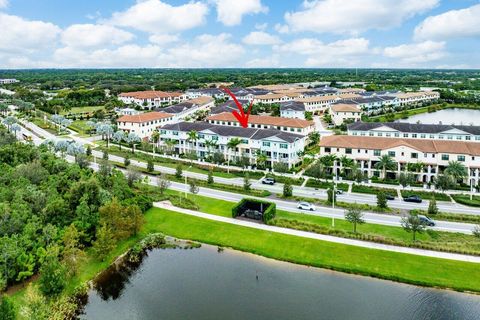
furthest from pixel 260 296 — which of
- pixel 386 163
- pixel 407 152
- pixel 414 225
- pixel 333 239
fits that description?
pixel 407 152

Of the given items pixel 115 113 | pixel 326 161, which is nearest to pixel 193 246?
pixel 326 161

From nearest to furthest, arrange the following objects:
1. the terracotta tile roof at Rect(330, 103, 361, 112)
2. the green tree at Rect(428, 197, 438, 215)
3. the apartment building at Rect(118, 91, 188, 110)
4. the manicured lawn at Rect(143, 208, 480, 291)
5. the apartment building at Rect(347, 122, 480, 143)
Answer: the manicured lawn at Rect(143, 208, 480, 291) → the green tree at Rect(428, 197, 438, 215) → the apartment building at Rect(347, 122, 480, 143) → the terracotta tile roof at Rect(330, 103, 361, 112) → the apartment building at Rect(118, 91, 188, 110)

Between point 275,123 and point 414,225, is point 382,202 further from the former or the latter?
point 275,123

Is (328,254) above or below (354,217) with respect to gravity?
below

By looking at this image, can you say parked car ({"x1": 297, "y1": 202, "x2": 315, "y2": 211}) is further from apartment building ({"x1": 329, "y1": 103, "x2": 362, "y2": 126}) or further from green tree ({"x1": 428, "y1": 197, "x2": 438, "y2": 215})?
apartment building ({"x1": 329, "y1": 103, "x2": 362, "y2": 126})

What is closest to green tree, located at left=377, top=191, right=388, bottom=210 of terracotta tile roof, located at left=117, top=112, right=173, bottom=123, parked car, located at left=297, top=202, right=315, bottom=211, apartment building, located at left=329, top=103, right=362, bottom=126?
parked car, located at left=297, top=202, right=315, bottom=211

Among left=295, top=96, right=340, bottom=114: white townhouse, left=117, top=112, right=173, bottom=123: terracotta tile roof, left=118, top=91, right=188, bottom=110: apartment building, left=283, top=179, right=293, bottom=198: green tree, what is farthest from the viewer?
left=118, top=91, right=188, bottom=110: apartment building

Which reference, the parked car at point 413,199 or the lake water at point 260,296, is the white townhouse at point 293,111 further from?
the lake water at point 260,296
